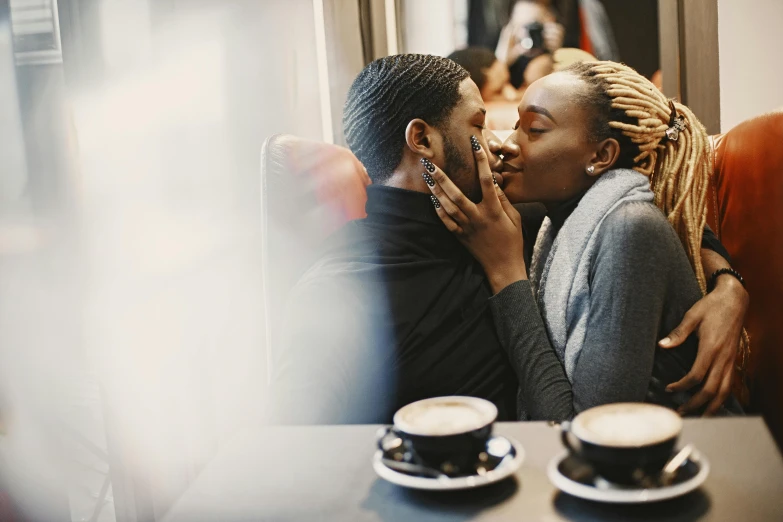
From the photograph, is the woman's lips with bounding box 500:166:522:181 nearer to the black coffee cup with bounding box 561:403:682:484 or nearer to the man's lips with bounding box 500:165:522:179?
the man's lips with bounding box 500:165:522:179

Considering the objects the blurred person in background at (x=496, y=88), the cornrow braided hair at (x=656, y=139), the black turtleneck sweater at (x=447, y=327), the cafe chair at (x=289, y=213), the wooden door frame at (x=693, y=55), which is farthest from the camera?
the blurred person in background at (x=496, y=88)

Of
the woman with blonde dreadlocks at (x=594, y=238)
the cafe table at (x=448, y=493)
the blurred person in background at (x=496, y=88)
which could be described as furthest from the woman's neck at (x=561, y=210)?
the blurred person in background at (x=496, y=88)

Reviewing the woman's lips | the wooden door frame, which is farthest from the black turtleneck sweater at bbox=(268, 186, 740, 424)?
the wooden door frame

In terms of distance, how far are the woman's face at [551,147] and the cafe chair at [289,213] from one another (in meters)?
0.43

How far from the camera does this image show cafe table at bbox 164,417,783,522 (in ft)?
2.01

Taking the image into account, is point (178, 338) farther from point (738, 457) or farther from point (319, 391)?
point (738, 457)

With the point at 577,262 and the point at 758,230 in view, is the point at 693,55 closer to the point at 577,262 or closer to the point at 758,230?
the point at 758,230

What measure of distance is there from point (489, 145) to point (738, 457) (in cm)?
84

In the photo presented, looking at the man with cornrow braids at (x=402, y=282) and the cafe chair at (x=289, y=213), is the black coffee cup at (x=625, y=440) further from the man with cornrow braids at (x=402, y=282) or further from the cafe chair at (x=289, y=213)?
the cafe chair at (x=289, y=213)

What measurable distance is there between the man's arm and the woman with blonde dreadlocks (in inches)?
0.6

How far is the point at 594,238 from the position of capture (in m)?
1.18

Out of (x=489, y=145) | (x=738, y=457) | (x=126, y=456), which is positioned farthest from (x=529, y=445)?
(x=126, y=456)

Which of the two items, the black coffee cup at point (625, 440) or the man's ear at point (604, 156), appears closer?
the black coffee cup at point (625, 440)

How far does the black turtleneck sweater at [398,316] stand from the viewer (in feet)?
3.84
